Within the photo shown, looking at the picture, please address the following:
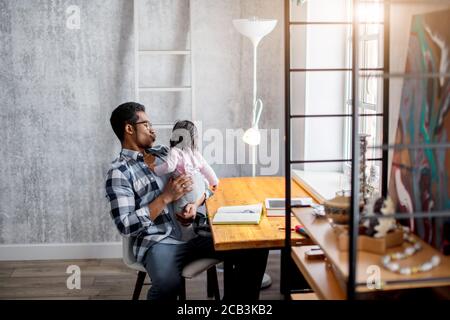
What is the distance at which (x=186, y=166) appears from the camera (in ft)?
11.2

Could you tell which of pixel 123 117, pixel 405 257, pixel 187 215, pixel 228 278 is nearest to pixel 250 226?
pixel 228 278

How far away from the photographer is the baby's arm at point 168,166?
129 inches

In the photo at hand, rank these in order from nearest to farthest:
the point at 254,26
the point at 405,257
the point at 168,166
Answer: the point at 405,257, the point at 168,166, the point at 254,26

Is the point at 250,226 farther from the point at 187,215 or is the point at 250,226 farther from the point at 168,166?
the point at 168,166

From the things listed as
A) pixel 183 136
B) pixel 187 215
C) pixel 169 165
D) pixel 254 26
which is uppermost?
pixel 254 26

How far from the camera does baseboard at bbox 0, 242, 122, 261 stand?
14.9 ft

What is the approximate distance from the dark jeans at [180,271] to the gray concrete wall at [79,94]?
61.1 inches

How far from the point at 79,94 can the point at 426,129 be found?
2.94 meters

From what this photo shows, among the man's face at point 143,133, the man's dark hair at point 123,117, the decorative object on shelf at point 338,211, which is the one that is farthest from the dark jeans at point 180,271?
the decorative object on shelf at point 338,211

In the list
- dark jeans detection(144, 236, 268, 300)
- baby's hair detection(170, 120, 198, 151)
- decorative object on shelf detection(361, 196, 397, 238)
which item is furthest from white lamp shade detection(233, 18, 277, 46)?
decorative object on shelf detection(361, 196, 397, 238)

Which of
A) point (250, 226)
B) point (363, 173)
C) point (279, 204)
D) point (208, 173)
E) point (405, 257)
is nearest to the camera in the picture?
point (405, 257)

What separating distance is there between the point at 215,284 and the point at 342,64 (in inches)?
67.2
